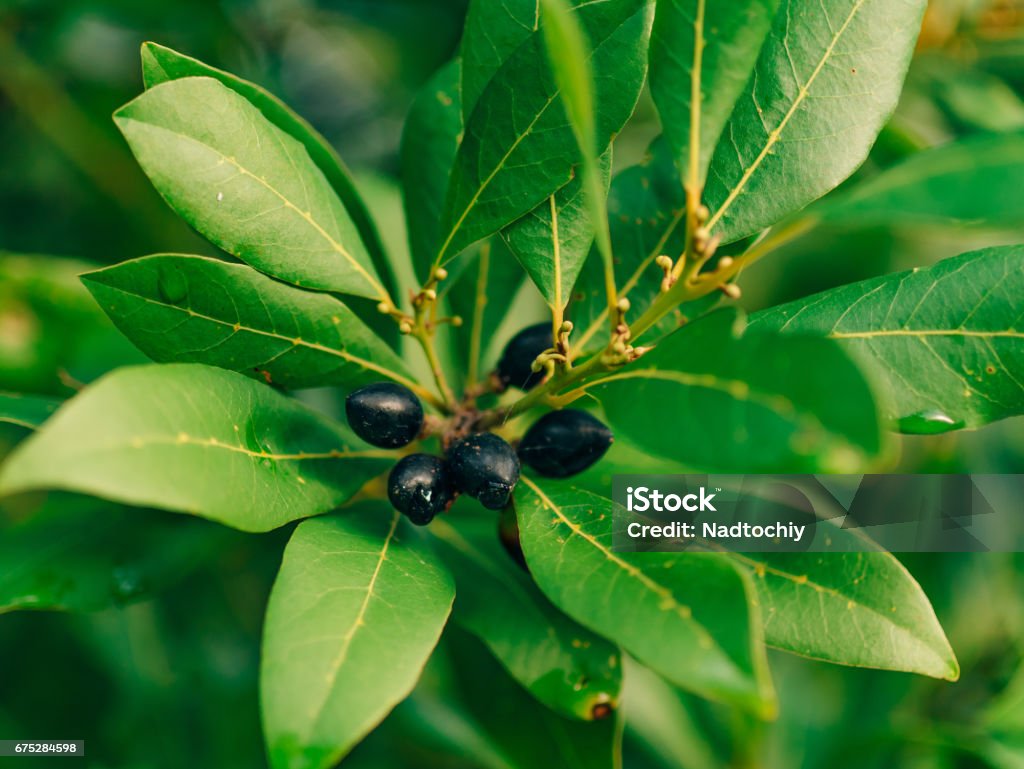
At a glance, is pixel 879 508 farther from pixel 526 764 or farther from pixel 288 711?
pixel 288 711

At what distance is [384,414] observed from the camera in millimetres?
1214

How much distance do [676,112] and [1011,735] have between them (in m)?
1.75

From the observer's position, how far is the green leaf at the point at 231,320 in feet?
3.74

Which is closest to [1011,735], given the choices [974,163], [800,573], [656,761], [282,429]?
[656,761]

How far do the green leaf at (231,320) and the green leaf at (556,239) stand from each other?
0.88 feet

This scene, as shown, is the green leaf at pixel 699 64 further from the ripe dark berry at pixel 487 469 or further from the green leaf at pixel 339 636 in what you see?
the green leaf at pixel 339 636

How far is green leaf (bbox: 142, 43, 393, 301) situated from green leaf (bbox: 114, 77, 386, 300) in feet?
0.20

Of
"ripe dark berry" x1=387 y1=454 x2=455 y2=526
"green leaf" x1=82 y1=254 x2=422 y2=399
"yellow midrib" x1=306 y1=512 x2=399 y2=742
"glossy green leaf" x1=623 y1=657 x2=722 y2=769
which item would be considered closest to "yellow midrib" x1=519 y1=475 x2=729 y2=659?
"ripe dark berry" x1=387 y1=454 x2=455 y2=526

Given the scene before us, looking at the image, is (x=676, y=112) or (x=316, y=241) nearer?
(x=676, y=112)

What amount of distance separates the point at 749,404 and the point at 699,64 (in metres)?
0.43

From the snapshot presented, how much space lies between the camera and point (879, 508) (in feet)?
4.77

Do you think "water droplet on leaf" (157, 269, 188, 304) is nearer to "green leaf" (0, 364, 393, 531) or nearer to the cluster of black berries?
"green leaf" (0, 364, 393, 531)

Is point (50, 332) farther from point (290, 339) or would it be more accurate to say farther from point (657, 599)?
point (657, 599)

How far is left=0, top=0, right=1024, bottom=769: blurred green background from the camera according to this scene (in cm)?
228
